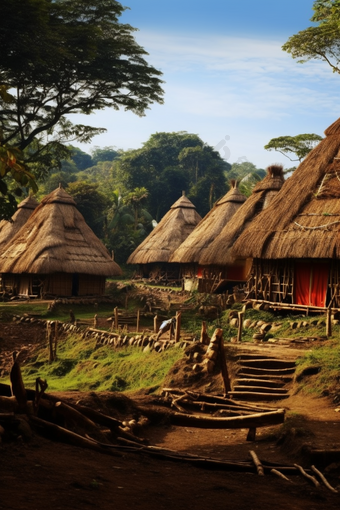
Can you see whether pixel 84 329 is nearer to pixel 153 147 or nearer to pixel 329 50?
pixel 329 50

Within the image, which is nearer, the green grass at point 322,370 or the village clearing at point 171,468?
the village clearing at point 171,468

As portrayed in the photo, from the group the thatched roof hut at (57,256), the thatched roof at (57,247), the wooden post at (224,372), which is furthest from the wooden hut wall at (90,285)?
the wooden post at (224,372)

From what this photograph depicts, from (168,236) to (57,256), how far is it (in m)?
11.2

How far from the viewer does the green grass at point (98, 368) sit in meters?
15.4

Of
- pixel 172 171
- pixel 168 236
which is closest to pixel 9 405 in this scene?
pixel 168 236

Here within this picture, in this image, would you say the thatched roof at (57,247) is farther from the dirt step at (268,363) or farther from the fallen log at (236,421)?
the fallen log at (236,421)

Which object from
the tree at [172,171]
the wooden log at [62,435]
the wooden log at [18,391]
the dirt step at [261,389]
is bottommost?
the dirt step at [261,389]

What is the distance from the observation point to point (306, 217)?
19.4 meters

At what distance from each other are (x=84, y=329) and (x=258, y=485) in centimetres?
1476

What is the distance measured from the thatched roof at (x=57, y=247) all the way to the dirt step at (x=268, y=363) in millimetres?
14576

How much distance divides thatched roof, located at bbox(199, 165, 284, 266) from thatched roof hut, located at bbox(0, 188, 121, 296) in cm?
478

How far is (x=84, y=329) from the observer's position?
2080cm

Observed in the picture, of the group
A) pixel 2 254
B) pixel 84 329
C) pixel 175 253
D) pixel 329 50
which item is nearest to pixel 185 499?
pixel 84 329

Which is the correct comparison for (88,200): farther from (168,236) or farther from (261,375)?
(261,375)
